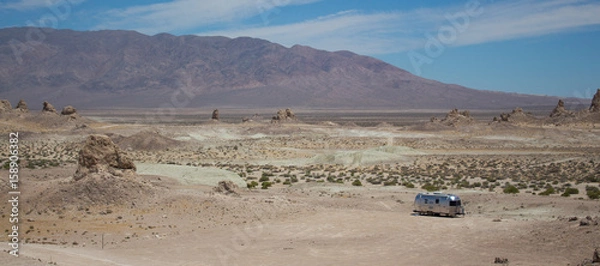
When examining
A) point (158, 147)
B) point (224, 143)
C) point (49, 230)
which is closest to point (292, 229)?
point (49, 230)

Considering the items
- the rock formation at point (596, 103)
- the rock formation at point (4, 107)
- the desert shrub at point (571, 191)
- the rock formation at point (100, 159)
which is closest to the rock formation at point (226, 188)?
the rock formation at point (100, 159)

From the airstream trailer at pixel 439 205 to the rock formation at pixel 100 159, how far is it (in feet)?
34.9

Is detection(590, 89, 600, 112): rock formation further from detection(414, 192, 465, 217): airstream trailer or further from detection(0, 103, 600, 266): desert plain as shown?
detection(414, 192, 465, 217): airstream trailer

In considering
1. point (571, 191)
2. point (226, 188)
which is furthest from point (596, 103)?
point (226, 188)

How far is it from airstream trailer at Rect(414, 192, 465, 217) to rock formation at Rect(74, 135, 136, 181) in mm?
10642

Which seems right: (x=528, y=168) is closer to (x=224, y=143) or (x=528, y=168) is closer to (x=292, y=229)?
(x=292, y=229)

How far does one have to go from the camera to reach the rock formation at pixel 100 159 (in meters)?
21.6

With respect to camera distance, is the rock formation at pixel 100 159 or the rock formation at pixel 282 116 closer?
the rock formation at pixel 100 159

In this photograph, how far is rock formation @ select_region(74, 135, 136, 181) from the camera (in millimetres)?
21625

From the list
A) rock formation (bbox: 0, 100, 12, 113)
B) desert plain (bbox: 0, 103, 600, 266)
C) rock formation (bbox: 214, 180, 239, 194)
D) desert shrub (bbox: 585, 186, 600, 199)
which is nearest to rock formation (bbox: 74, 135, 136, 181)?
desert plain (bbox: 0, 103, 600, 266)

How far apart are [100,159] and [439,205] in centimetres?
1216

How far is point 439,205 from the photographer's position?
68.0ft

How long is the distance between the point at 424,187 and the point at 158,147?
29.8 metres

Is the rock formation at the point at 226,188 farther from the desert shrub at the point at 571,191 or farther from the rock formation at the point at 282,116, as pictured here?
the rock formation at the point at 282,116
